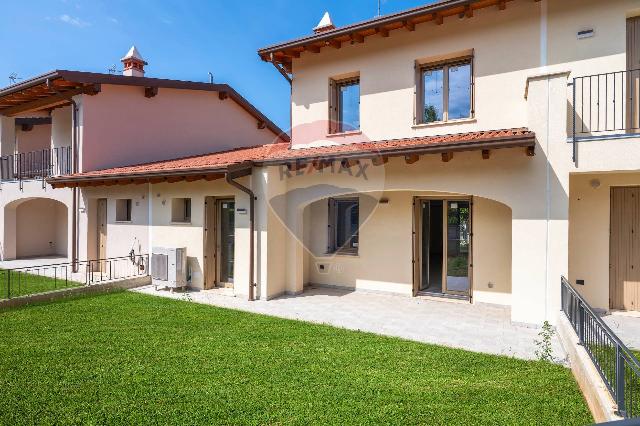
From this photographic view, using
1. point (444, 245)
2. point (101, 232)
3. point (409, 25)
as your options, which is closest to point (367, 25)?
point (409, 25)

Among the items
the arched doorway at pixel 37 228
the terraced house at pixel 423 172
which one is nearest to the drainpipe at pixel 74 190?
the terraced house at pixel 423 172

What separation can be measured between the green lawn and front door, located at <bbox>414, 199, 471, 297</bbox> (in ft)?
12.4

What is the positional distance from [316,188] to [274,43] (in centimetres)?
451

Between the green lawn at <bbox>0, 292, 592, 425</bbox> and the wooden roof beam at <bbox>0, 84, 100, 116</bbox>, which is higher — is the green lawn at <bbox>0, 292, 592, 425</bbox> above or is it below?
below

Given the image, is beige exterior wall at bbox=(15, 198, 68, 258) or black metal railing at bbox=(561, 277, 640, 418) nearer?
black metal railing at bbox=(561, 277, 640, 418)

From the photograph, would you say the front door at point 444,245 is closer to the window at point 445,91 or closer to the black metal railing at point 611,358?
the window at point 445,91

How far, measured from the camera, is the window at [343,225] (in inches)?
424

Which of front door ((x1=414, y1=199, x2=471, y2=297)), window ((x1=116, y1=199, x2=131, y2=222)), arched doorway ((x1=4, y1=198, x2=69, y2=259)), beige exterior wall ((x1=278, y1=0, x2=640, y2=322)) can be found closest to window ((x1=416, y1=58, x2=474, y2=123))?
beige exterior wall ((x1=278, y1=0, x2=640, y2=322))

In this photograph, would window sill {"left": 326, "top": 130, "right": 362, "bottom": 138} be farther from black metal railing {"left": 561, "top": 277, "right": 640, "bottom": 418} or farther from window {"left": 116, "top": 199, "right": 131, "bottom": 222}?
window {"left": 116, "top": 199, "right": 131, "bottom": 222}

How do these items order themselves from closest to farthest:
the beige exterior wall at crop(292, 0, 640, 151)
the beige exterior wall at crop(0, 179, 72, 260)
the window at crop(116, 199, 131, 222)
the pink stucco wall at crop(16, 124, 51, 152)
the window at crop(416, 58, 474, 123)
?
the beige exterior wall at crop(292, 0, 640, 151)
the window at crop(416, 58, 474, 123)
the window at crop(116, 199, 131, 222)
the beige exterior wall at crop(0, 179, 72, 260)
the pink stucco wall at crop(16, 124, 51, 152)

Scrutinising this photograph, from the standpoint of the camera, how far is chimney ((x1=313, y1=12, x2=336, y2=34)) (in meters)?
11.8

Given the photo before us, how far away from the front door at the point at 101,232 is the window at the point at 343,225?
8143 mm

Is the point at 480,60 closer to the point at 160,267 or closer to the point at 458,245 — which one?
the point at 458,245

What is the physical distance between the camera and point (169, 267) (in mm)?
10438
